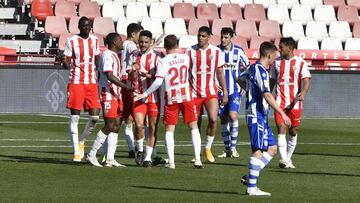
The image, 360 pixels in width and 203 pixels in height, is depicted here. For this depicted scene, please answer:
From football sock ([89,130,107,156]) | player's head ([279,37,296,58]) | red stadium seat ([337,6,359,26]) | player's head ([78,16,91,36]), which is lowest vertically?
football sock ([89,130,107,156])

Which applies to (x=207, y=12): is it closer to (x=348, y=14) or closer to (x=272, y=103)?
(x=348, y=14)

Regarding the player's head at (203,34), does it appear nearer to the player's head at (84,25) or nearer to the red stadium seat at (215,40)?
the player's head at (84,25)

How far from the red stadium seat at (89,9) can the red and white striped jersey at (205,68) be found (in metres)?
19.3

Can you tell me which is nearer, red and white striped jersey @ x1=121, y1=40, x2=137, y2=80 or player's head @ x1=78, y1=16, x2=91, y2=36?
player's head @ x1=78, y1=16, x2=91, y2=36

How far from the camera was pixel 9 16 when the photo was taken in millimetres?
38156

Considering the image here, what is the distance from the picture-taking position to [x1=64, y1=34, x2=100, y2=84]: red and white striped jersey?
17.4m

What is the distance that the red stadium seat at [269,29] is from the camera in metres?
38.7

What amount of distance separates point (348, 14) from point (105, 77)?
82.0 ft

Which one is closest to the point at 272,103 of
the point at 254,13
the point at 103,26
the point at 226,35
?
the point at 226,35

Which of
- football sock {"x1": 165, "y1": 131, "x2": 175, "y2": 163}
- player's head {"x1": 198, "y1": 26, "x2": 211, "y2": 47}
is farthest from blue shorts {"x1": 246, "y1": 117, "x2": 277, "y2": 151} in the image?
player's head {"x1": 198, "y1": 26, "x2": 211, "y2": 47}

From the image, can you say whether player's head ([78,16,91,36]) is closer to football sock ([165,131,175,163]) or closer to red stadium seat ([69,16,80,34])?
football sock ([165,131,175,163])

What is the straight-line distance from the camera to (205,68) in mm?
18234

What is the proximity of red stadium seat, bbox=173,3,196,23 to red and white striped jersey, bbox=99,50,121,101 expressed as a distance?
21883 mm

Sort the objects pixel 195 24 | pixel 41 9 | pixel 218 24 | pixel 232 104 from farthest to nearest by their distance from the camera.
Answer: pixel 218 24
pixel 195 24
pixel 41 9
pixel 232 104
